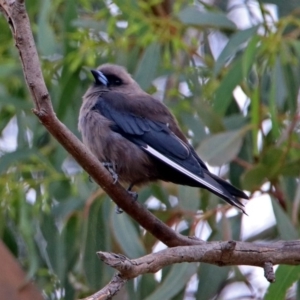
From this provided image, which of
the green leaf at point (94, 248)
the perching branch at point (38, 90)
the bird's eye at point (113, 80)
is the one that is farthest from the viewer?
the bird's eye at point (113, 80)

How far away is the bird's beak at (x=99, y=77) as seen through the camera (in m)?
3.01

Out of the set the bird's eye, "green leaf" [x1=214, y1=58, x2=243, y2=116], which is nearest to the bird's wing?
the bird's eye

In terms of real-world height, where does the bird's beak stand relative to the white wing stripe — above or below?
above

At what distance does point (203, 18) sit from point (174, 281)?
0.99 meters

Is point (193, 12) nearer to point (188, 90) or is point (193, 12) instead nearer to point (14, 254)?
point (188, 90)

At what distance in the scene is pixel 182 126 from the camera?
11.0ft

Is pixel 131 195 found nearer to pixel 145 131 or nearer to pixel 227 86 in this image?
pixel 145 131

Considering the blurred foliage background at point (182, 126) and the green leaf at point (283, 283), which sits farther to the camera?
the blurred foliage background at point (182, 126)

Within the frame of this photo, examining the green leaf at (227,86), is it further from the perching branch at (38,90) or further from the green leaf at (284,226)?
the perching branch at (38,90)

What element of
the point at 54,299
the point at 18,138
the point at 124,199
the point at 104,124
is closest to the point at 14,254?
the point at 54,299

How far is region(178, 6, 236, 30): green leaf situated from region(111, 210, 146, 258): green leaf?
0.75m

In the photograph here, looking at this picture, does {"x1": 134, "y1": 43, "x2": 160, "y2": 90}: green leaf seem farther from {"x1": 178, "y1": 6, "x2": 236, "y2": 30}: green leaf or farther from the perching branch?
the perching branch

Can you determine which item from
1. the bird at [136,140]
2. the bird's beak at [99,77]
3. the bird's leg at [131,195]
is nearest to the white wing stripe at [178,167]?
the bird at [136,140]

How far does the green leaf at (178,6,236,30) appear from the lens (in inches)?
117
